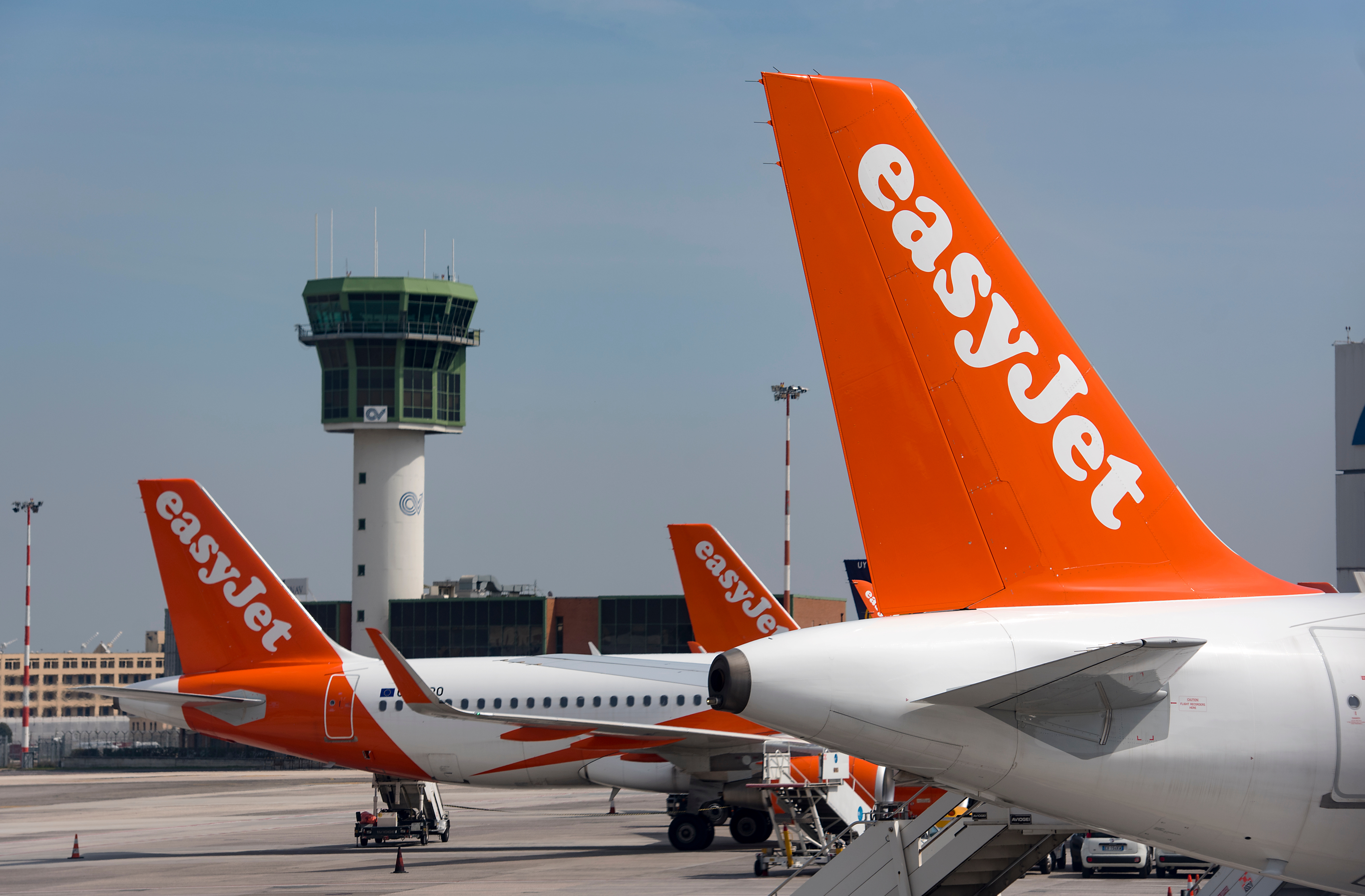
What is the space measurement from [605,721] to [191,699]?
395 inches

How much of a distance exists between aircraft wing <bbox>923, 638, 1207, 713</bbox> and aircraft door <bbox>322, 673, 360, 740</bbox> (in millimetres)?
27268

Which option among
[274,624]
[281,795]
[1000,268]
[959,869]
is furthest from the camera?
[281,795]

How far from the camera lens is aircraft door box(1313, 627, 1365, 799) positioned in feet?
31.5

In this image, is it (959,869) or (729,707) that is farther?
(959,869)

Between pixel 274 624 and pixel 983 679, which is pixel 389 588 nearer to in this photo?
pixel 274 624

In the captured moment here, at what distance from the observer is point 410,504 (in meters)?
94.0

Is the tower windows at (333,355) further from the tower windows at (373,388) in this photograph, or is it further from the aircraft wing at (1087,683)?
the aircraft wing at (1087,683)

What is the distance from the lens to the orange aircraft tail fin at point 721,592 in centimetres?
3894

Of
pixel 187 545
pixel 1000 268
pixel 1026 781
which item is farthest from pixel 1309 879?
pixel 187 545

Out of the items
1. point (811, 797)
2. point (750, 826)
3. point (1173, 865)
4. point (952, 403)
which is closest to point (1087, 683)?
point (952, 403)

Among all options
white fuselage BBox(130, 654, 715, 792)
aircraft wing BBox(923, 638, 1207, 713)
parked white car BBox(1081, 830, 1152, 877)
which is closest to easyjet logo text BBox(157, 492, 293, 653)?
white fuselage BBox(130, 654, 715, 792)

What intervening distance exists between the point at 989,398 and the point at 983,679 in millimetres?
2243

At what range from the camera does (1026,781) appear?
9.41m

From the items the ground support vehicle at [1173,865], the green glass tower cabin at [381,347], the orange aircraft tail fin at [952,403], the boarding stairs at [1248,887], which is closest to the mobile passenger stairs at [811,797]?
the ground support vehicle at [1173,865]
